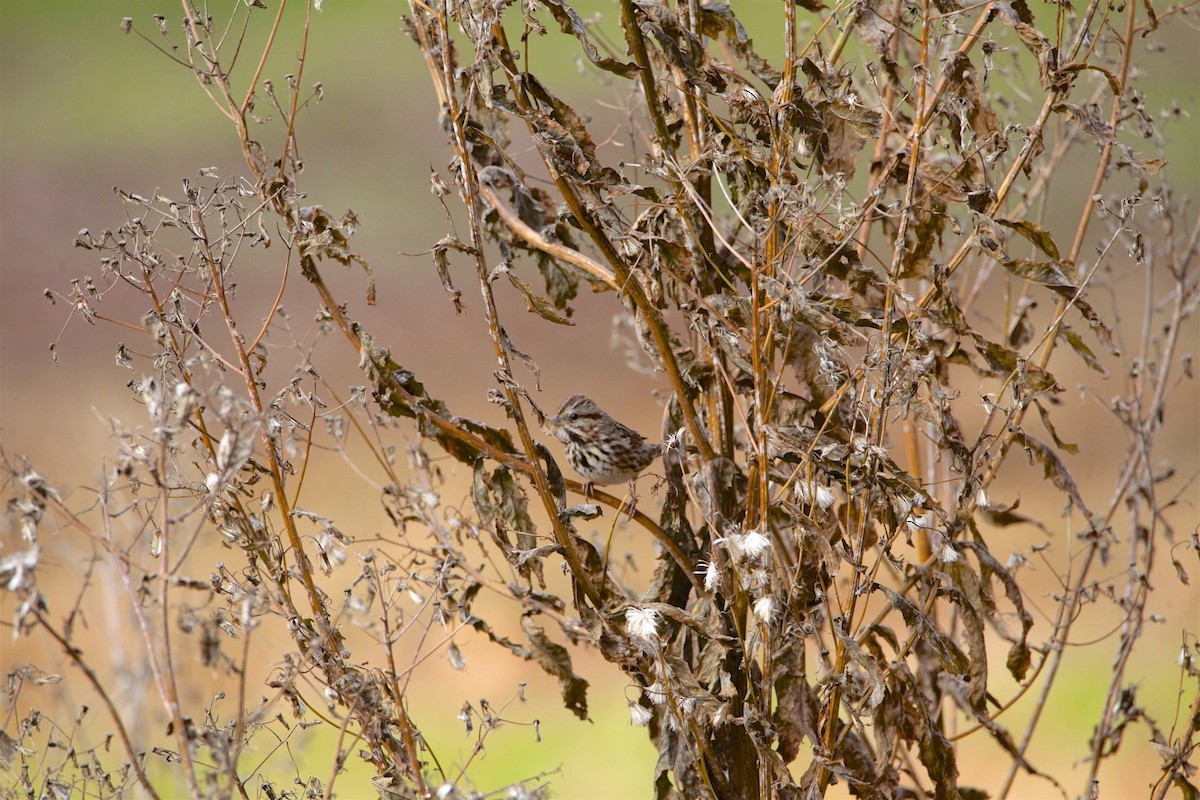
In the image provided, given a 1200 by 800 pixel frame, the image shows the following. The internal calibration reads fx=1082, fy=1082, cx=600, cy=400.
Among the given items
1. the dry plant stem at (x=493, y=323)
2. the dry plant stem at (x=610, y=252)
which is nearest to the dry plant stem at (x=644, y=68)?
the dry plant stem at (x=610, y=252)

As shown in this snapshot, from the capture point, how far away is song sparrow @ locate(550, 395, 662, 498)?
9.16ft

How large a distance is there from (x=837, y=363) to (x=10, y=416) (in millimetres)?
6173

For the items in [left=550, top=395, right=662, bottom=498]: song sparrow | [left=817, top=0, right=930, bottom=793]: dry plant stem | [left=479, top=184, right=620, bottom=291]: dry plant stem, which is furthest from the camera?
[left=550, top=395, right=662, bottom=498]: song sparrow

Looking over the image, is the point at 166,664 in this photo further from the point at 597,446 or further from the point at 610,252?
the point at 597,446

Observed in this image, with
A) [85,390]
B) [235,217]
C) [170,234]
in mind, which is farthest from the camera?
[170,234]

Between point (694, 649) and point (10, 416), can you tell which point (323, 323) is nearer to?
point (694, 649)

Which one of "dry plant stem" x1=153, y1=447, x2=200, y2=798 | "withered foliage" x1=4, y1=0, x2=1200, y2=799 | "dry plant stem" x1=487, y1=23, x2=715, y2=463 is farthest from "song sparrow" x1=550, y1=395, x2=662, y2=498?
"dry plant stem" x1=153, y1=447, x2=200, y2=798

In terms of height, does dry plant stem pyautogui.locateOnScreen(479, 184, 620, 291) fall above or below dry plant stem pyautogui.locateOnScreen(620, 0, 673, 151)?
below

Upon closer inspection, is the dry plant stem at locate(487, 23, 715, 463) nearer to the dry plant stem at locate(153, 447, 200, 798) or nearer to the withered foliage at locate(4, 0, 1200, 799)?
the withered foliage at locate(4, 0, 1200, 799)

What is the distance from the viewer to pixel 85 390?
6336 mm

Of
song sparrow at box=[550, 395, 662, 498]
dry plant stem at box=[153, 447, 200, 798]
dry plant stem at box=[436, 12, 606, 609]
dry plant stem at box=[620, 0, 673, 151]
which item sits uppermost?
song sparrow at box=[550, 395, 662, 498]

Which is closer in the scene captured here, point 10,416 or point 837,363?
point 837,363

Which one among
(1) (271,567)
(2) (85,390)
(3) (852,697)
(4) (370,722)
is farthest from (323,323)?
(2) (85,390)

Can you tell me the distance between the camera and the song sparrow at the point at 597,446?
9.16 feet
